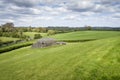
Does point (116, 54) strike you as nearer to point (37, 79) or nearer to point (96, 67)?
point (96, 67)

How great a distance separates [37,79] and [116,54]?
12109 mm

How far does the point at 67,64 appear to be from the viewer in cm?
2483

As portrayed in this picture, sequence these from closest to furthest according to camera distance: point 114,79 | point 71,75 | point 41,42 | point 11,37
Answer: point 114,79, point 71,75, point 41,42, point 11,37

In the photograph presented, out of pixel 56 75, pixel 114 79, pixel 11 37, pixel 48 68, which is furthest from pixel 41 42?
pixel 11 37

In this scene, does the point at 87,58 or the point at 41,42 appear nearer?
the point at 87,58

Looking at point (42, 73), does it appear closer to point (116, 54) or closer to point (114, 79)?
point (114, 79)

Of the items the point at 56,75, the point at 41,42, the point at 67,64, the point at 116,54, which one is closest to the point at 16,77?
the point at 56,75

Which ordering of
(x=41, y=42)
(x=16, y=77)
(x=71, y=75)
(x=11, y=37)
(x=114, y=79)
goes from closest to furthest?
(x=114, y=79), (x=71, y=75), (x=16, y=77), (x=41, y=42), (x=11, y=37)

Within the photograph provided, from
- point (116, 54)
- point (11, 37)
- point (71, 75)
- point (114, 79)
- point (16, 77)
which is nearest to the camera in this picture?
point (114, 79)

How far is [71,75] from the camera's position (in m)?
20.3

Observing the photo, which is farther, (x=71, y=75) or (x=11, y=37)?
(x=11, y=37)

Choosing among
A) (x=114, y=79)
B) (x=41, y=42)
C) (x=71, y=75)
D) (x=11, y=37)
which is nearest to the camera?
(x=114, y=79)

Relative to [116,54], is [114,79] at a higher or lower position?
lower

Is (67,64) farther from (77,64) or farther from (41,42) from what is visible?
(41,42)
